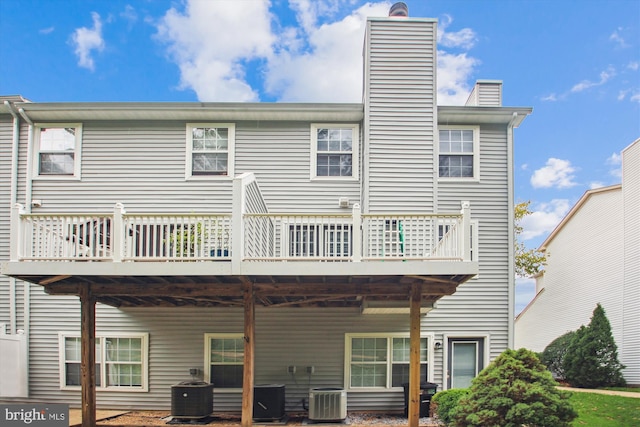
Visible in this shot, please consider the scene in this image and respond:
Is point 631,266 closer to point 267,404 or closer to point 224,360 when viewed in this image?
point 267,404

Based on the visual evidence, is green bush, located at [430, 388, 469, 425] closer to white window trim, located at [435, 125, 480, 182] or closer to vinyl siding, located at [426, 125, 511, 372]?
vinyl siding, located at [426, 125, 511, 372]

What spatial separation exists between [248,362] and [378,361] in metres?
4.04

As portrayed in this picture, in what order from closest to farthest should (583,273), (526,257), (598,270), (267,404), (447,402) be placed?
(447,402), (267,404), (598,270), (583,273), (526,257)

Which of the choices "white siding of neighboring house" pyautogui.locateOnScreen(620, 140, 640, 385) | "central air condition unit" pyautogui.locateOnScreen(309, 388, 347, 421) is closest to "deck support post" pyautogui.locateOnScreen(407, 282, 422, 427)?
"central air condition unit" pyautogui.locateOnScreen(309, 388, 347, 421)

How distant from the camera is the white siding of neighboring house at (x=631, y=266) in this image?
1518 cm

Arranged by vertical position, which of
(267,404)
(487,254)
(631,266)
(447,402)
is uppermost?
(487,254)

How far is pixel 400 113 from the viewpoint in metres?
11.7

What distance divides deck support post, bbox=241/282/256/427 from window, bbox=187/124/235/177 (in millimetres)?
4042

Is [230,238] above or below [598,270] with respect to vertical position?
above

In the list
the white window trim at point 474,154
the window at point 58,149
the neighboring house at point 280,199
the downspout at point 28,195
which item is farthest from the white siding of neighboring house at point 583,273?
the downspout at point 28,195

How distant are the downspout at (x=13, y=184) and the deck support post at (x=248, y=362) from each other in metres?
6.08

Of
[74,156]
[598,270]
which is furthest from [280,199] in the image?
[598,270]

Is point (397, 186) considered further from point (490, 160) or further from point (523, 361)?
point (523, 361)

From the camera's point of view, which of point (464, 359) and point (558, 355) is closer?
point (464, 359)
